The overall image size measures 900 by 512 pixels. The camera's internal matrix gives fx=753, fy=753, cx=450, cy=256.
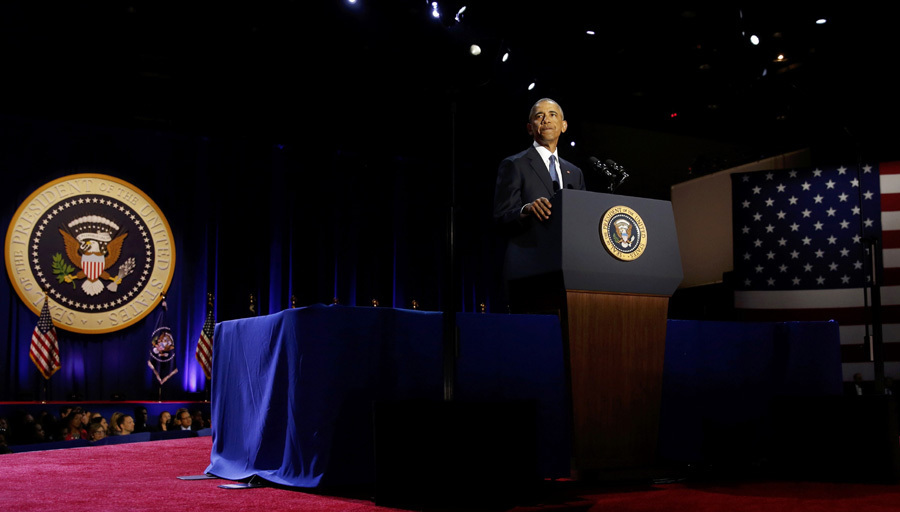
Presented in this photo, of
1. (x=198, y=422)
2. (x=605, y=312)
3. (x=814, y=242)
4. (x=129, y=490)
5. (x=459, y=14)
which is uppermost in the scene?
(x=459, y=14)

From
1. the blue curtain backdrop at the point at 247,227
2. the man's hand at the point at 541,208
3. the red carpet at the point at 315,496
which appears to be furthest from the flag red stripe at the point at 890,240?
the man's hand at the point at 541,208

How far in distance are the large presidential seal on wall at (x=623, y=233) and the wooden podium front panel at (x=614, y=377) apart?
15 centimetres

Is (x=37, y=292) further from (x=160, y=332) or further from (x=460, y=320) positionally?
(x=460, y=320)

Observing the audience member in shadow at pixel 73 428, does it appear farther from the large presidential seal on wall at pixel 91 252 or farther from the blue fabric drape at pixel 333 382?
the blue fabric drape at pixel 333 382

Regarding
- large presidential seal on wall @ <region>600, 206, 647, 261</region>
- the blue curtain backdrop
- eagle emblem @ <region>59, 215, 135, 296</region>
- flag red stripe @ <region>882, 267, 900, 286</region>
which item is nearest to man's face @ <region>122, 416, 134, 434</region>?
the blue curtain backdrop

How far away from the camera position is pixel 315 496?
2240 millimetres

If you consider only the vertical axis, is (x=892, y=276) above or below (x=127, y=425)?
above

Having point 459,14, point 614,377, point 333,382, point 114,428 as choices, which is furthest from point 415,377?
point 114,428

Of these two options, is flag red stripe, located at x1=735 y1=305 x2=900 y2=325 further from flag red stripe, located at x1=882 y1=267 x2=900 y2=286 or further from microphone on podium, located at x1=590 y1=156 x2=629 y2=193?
microphone on podium, located at x1=590 y1=156 x2=629 y2=193

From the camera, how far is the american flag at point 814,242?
25.3 ft

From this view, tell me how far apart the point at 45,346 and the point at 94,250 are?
1484mm

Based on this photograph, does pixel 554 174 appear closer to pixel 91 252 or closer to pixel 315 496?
pixel 315 496

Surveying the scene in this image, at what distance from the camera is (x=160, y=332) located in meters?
9.46

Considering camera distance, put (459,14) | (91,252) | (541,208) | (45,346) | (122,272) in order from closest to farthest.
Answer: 1. (541,208)
2. (459,14)
3. (45,346)
4. (91,252)
5. (122,272)
